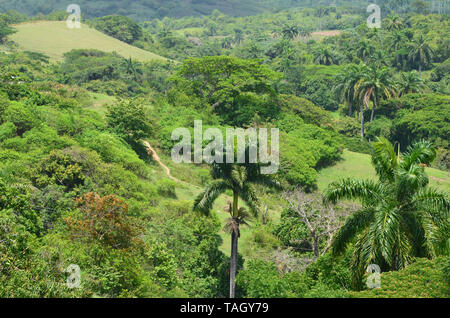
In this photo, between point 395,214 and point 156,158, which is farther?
point 156,158

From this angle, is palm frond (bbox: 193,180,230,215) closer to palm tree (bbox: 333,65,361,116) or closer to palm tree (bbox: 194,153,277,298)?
palm tree (bbox: 194,153,277,298)

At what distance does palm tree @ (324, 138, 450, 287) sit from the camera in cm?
1037

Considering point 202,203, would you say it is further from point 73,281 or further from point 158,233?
point 73,281

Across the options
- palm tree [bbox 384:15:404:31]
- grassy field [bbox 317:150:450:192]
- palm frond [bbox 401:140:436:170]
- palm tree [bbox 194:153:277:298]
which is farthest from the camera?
palm tree [bbox 384:15:404:31]

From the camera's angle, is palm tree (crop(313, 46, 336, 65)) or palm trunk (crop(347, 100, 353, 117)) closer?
palm trunk (crop(347, 100, 353, 117))

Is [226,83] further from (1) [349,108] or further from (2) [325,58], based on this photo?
(2) [325,58]

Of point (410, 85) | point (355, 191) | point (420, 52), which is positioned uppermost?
point (420, 52)

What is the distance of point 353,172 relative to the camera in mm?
38000

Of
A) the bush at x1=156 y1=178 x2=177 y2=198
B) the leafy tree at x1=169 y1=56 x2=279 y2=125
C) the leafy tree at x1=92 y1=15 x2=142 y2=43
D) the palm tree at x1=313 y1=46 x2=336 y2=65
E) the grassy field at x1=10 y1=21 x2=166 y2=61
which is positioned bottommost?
the bush at x1=156 y1=178 x2=177 y2=198

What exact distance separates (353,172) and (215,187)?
24.7 metres

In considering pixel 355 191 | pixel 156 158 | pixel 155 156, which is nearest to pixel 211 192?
pixel 355 191

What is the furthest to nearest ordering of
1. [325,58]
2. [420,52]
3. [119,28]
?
[119,28] → [325,58] → [420,52]

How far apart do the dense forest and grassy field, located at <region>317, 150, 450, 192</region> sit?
0.18 metres

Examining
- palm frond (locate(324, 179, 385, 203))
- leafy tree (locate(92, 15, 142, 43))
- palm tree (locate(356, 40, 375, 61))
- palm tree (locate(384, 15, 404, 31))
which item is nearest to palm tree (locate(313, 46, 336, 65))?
palm tree (locate(356, 40, 375, 61))
